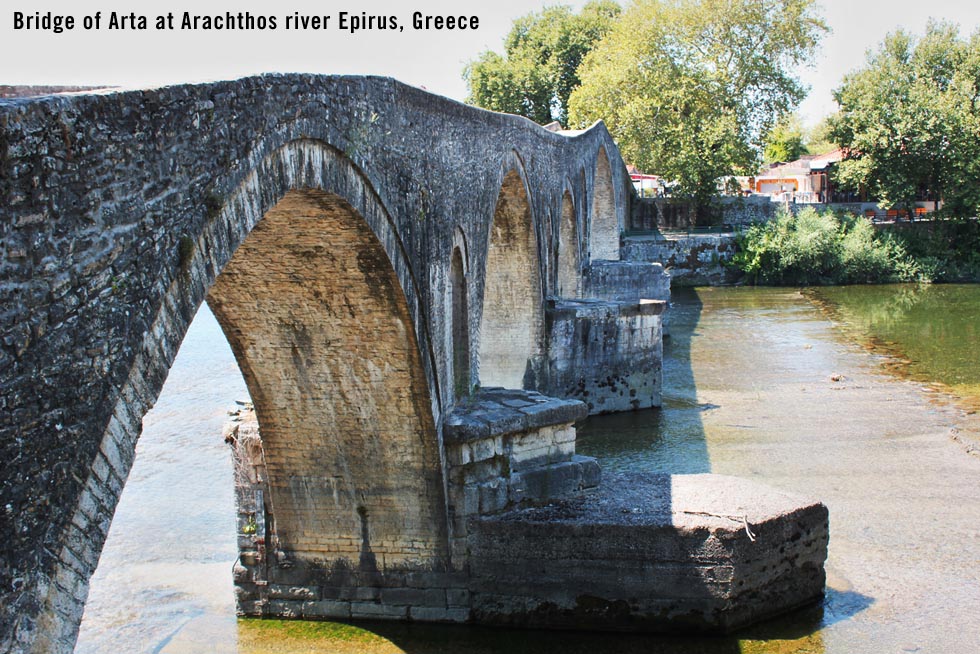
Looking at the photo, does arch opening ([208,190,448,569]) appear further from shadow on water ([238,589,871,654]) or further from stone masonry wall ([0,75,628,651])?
stone masonry wall ([0,75,628,651])

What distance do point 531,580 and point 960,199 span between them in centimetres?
2594

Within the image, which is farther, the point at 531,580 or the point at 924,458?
the point at 924,458

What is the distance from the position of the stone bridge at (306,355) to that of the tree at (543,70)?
3002cm

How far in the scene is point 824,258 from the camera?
30797 millimetres

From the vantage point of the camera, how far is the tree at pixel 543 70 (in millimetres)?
43062

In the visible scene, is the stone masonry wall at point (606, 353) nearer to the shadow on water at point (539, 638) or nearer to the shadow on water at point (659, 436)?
the shadow on water at point (659, 436)

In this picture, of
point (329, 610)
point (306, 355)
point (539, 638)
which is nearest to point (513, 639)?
point (539, 638)

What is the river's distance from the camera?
8.64m

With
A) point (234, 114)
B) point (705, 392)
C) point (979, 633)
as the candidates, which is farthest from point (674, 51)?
point (234, 114)

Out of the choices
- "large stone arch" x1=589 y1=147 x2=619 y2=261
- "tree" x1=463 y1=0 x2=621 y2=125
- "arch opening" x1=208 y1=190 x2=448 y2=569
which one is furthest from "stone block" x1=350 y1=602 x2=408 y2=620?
"tree" x1=463 y1=0 x2=621 y2=125

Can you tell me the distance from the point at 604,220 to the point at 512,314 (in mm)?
15313

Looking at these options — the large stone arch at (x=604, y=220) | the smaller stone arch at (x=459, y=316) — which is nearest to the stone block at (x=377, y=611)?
the smaller stone arch at (x=459, y=316)

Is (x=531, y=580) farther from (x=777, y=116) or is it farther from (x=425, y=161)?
(x=777, y=116)

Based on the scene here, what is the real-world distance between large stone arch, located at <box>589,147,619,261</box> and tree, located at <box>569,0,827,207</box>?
4.53m
